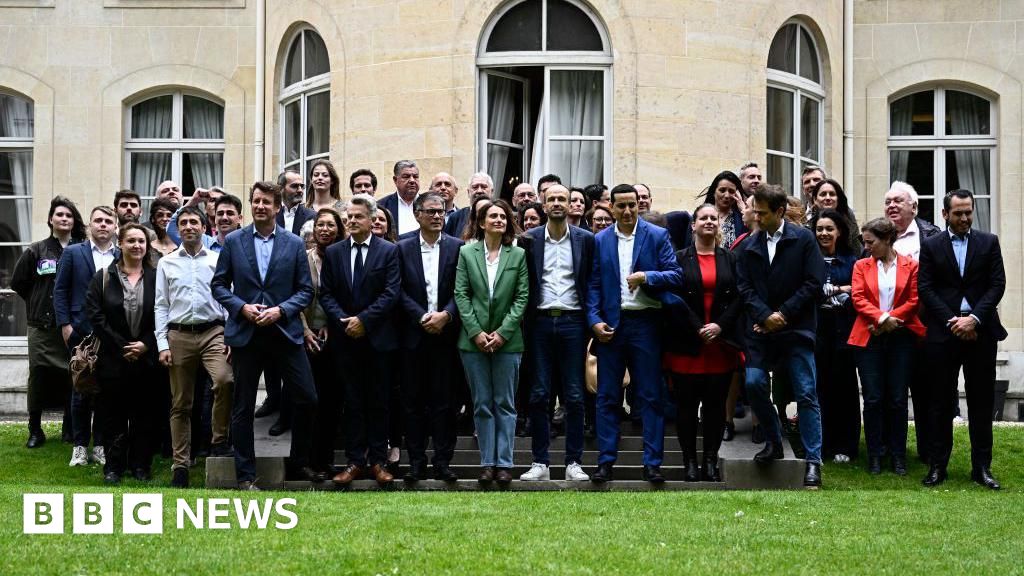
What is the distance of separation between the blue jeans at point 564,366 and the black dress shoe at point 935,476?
266 cm

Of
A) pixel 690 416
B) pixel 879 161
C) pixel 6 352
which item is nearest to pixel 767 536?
pixel 690 416

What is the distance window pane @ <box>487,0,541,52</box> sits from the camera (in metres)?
16.7

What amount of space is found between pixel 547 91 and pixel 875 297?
5.70m

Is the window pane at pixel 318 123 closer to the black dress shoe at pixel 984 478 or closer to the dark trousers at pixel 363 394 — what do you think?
the dark trousers at pixel 363 394

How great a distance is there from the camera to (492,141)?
16.8 meters

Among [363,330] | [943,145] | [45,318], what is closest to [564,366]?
[363,330]

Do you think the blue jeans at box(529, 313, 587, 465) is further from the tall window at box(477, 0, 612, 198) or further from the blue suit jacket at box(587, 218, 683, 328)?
the tall window at box(477, 0, 612, 198)

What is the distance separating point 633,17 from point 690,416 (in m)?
6.42

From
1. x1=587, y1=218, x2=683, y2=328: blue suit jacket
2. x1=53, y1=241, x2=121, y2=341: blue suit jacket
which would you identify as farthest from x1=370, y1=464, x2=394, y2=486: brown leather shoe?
x1=53, y1=241, x2=121, y2=341: blue suit jacket

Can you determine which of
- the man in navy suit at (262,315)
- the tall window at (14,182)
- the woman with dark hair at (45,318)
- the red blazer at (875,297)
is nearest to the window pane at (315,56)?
the tall window at (14,182)

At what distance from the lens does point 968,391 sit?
1173cm

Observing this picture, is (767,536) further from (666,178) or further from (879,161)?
(879,161)

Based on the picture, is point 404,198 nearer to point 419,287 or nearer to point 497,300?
point 419,287

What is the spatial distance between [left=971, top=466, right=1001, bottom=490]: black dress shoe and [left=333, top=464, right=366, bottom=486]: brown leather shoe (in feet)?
15.2
